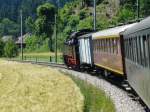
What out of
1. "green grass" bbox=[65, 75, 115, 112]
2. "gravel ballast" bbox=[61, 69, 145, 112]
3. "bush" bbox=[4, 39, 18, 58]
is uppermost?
"bush" bbox=[4, 39, 18, 58]

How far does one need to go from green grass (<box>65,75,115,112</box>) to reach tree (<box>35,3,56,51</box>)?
9628 centimetres

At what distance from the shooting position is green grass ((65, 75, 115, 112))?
21891mm

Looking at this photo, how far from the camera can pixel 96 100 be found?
987 inches

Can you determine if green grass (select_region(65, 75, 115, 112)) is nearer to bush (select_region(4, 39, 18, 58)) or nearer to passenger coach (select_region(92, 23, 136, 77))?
passenger coach (select_region(92, 23, 136, 77))

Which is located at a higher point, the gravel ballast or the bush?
the bush

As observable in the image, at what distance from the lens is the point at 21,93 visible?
3136 centimetres

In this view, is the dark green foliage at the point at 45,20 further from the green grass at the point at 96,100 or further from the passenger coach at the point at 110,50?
the green grass at the point at 96,100

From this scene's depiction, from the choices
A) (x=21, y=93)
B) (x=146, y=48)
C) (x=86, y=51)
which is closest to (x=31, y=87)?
(x=21, y=93)

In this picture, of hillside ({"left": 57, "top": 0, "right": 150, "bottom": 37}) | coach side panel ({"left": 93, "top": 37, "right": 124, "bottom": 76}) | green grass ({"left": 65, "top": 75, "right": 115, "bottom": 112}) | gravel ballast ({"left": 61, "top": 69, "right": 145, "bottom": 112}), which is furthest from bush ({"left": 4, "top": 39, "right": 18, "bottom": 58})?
green grass ({"left": 65, "top": 75, "right": 115, "bottom": 112})

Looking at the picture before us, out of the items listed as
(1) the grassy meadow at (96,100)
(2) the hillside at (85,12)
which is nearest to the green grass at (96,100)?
(1) the grassy meadow at (96,100)

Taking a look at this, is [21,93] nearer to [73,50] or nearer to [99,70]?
[99,70]

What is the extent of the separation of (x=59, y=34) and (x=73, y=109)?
107 m

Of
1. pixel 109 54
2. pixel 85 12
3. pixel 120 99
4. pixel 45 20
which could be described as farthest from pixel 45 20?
pixel 120 99

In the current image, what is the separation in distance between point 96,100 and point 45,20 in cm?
10433
